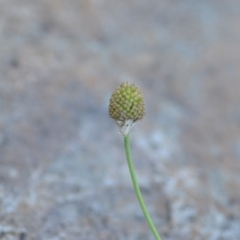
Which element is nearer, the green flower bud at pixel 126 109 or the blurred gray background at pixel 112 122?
the green flower bud at pixel 126 109

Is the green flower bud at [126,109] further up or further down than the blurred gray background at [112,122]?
further down

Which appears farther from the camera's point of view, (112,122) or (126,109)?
(112,122)

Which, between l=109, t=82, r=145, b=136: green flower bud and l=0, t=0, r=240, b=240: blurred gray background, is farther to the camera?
l=0, t=0, r=240, b=240: blurred gray background

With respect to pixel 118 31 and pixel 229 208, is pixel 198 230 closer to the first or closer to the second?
pixel 229 208

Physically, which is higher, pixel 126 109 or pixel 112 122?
pixel 112 122

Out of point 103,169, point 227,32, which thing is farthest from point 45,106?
point 227,32
